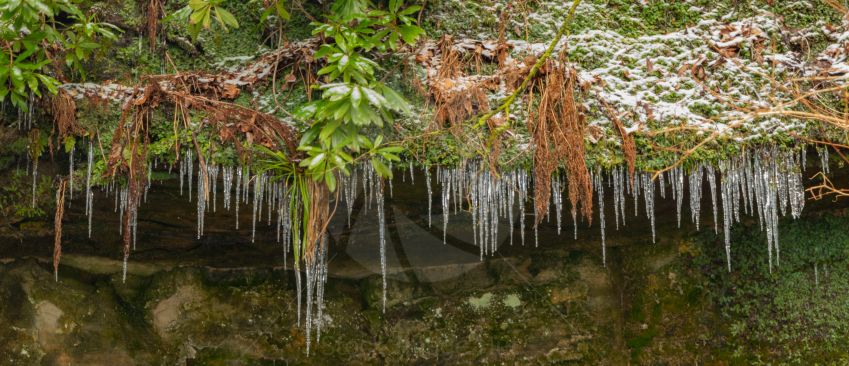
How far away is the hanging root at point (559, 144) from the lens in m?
4.12

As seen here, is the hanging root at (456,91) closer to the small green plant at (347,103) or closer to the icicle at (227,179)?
the small green plant at (347,103)

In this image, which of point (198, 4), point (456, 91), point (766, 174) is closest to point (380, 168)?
point (456, 91)

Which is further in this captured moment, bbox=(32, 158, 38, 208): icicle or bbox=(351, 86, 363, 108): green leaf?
bbox=(32, 158, 38, 208): icicle

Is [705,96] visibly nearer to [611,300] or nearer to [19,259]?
[611,300]

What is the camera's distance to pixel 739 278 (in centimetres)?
612

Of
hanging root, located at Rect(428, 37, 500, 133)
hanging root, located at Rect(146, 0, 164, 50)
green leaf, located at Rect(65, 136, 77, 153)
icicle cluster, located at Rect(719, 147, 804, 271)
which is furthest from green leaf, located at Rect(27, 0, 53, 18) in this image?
icicle cluster, located at Rect(719, 147, 804, 271)

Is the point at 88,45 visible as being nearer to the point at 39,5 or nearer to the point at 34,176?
the point at 39,5

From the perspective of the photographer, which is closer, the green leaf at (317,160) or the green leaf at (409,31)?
the green leaf at (317,160)

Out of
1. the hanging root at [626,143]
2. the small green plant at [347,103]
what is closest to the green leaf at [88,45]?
the small green plant at [347,103]

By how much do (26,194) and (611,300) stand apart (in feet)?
16.0

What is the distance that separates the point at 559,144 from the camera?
416 cm

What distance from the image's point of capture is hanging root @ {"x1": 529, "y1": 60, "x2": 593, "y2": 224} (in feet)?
13.5

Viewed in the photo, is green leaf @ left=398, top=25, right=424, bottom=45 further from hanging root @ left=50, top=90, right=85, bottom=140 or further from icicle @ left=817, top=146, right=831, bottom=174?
icicle @ left=817, top=146, right=831, bottom=174

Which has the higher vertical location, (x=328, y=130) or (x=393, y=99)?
(x=393, y=99)
